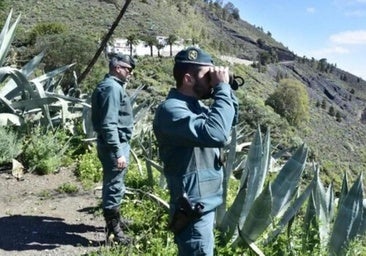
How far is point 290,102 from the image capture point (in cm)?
9150

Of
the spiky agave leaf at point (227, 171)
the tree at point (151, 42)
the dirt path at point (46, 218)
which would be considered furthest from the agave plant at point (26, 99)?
the tree at point (151, 42)

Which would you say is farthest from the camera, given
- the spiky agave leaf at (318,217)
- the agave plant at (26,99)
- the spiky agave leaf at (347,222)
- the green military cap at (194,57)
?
the agave plant at (26,99)

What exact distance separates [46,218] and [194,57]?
10.5 feet

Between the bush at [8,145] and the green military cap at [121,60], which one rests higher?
the green military cap at [121,60]

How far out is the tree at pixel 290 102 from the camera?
86688 mm

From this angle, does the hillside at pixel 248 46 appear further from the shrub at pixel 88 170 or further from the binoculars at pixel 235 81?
the shrub at pixel 88 170

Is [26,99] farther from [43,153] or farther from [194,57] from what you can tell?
[194,57]

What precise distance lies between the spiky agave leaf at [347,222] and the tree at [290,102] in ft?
266

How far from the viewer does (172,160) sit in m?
2.92

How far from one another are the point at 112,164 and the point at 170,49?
6391 cm

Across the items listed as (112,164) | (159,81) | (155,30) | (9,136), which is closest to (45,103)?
(9,136)

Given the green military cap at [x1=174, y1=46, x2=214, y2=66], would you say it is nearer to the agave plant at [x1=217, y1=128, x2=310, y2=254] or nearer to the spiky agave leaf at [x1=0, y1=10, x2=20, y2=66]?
the agave plant at [x1=217, y1=128, x2=310, y2=254]

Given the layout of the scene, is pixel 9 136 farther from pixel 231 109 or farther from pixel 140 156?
pixel 231 109

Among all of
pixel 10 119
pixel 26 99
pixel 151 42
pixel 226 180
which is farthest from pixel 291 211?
pixel 151 42
